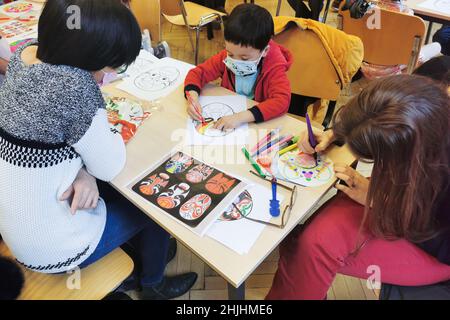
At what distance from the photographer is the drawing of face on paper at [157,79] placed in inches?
53.2

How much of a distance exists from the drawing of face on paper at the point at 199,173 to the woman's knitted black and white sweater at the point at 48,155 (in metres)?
0.20

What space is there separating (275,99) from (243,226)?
539 millimetres

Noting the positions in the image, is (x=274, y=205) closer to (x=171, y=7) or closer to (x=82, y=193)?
(x=82, y=193)

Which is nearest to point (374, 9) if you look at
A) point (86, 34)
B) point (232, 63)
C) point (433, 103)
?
point (232, 63)

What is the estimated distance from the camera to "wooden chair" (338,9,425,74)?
1.77 metres

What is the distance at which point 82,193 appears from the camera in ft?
2.90

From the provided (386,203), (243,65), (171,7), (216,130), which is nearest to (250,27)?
(243,65)

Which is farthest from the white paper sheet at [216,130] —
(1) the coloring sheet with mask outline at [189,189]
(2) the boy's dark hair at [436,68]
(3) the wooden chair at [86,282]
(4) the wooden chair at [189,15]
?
(4) the wooden chair at [189,15]

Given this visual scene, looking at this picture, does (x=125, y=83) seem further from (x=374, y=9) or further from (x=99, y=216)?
(x=374, y=9)

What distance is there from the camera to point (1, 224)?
0.86 meters

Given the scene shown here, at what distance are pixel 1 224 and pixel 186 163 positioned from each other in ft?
1.59

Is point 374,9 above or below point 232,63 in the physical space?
above

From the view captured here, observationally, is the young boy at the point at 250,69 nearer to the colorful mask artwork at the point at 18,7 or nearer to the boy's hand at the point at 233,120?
the boy's hand at the point at 233,120

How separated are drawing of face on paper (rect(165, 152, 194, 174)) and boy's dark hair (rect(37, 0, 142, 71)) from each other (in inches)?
13.4
